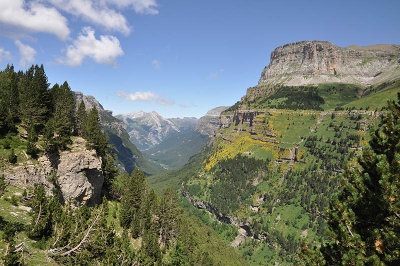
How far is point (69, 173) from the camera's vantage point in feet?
157

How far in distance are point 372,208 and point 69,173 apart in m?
55.1

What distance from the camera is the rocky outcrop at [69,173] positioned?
3634cm

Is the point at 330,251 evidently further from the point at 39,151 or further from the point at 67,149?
the point at 67,149

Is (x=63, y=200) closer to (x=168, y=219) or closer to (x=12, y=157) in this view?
(x=12, y=157)

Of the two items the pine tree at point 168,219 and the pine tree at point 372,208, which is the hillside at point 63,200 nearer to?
the pine tree at point 168,219

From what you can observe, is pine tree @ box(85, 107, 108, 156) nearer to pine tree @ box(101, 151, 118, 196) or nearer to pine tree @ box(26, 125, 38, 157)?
pine tree @ box(101, 151, 118, 196)

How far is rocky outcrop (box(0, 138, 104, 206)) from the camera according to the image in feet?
119

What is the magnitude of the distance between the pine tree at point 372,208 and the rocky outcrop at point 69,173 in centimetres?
3683

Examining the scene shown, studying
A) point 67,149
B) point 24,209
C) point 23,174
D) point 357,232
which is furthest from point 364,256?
point 67,149

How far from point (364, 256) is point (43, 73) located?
89167mm

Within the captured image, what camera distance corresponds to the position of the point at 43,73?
224 ft

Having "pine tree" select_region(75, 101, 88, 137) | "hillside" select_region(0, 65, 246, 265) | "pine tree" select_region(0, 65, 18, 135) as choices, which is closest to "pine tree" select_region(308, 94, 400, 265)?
"hillside" select_region(0, 65, 246, 265)

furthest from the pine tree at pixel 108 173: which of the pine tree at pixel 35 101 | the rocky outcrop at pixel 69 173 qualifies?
the pine tree at pixel 35 101

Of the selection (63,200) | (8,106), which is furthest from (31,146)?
(8,106)
